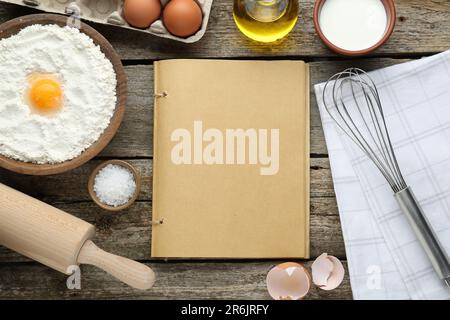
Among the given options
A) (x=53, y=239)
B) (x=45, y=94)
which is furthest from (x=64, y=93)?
(x=53, y=239)

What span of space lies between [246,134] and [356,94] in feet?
0.68

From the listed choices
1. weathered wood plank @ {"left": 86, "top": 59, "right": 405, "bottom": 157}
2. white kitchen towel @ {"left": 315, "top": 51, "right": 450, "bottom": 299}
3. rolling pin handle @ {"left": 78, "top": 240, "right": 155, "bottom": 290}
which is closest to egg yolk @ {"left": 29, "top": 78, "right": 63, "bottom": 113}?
weathered wood plank @ {"left": 86, "top": 59, "right": 405, "bottom": 157}

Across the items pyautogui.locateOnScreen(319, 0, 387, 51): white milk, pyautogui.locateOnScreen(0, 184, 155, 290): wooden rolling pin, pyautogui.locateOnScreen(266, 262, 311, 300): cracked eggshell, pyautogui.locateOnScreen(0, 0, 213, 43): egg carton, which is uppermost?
pyautogui.locateOnScreen(0, 0, 213, 43): egg carton

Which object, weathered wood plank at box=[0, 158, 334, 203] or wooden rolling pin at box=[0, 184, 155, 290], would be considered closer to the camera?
wooden rolling pin at box=[0, 184, 155, 290]

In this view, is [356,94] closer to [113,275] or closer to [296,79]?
[296,79]

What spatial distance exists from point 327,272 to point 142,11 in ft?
1.80

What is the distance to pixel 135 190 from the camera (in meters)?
1.02

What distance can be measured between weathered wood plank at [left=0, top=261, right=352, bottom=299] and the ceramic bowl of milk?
39cm

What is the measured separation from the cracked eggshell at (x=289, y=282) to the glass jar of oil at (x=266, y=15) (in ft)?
1.33

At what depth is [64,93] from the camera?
0.99 meters

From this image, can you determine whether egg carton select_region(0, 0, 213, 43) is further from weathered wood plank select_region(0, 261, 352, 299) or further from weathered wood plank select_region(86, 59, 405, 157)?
weathered wood plank select_region(0, 261, 352, 299)

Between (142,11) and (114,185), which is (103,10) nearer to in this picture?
(142,11)

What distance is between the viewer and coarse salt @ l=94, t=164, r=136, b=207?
1017 millimetres

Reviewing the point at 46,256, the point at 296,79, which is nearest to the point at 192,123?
the point at 296,79
